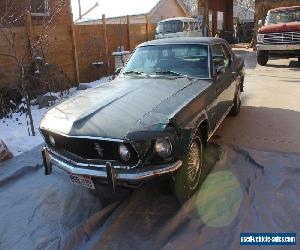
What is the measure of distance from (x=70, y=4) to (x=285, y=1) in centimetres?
1148

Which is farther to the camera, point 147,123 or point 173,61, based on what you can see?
point 173,61

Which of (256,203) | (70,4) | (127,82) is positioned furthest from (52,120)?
(70,4)

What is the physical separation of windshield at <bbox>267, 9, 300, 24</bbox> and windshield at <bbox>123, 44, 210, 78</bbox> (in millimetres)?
10328

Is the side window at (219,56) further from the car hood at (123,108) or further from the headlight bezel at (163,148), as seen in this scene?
the headlight bezel at (163,148)

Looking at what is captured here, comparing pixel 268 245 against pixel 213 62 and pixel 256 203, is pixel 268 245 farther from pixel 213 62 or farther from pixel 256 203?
pixel 213 62

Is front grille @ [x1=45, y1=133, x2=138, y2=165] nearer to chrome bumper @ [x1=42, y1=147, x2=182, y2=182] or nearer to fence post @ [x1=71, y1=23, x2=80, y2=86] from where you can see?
chrome bumper @ [x1=42, y1=147, x2=182, y2=182]

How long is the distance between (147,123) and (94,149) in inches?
21.6

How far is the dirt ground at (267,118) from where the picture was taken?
208 inches

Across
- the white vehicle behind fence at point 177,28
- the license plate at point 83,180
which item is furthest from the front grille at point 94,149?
the white vehicle behind fence at point 177,28

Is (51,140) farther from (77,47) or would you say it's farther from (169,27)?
(169,27)

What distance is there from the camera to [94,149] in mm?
3268

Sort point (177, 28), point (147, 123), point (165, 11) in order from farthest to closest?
point (165, 11), point (177, 28), point (147, 123)

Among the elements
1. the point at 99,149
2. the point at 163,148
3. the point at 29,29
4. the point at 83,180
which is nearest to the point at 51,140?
the point at 83,180

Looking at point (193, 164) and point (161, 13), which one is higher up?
point (161, 13)
